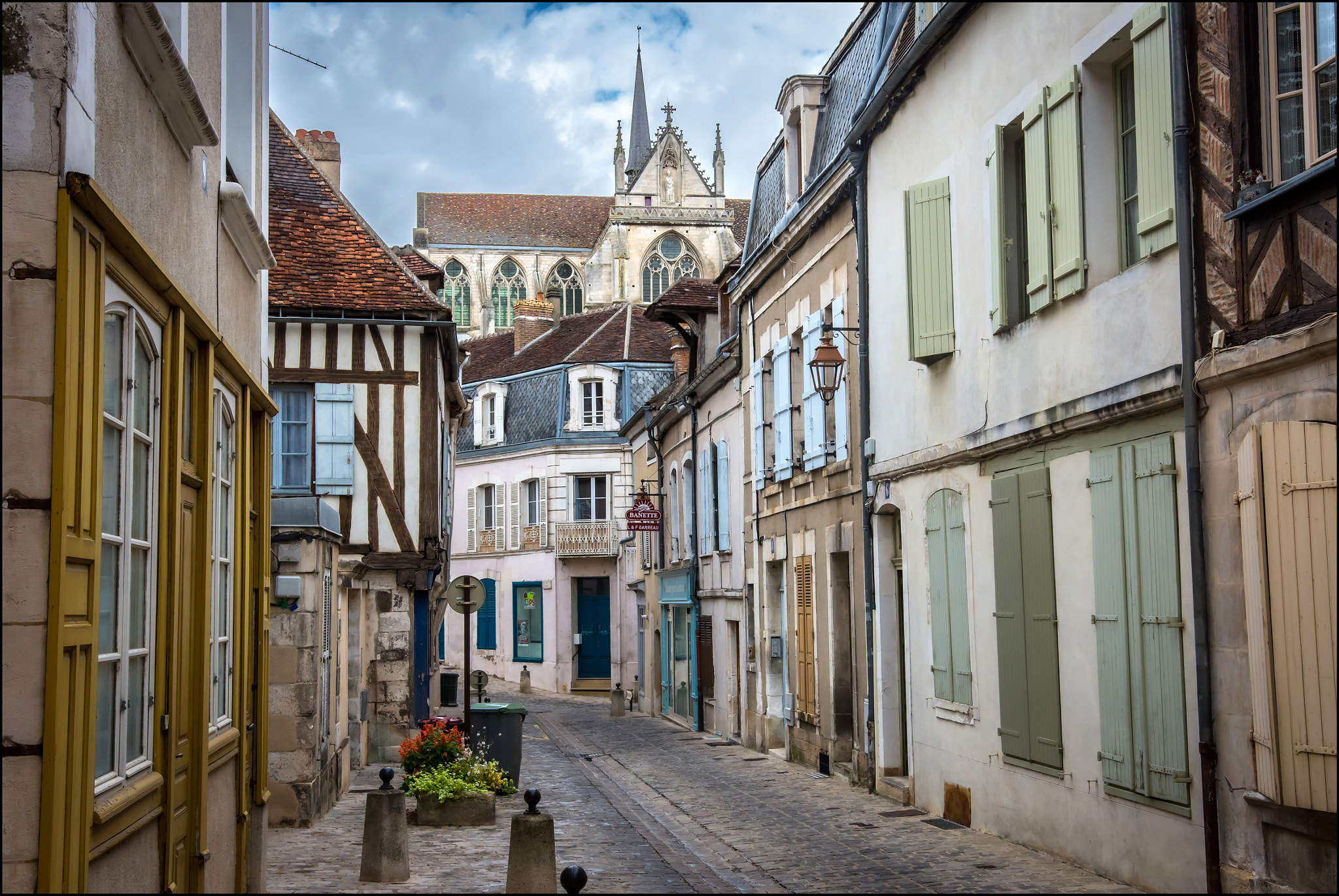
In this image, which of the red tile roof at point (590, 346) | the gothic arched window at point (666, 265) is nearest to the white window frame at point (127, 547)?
the red tile roof at point (590, 346)

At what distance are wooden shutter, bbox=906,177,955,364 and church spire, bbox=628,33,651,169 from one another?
6844 cm

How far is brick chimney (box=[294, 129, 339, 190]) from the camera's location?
68.2ft

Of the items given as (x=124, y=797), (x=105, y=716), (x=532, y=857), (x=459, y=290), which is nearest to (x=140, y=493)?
(x=105, y=716)

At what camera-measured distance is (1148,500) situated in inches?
286

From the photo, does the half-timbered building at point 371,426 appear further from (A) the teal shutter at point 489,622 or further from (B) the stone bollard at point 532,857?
(A) the teal shutter at point 489,622

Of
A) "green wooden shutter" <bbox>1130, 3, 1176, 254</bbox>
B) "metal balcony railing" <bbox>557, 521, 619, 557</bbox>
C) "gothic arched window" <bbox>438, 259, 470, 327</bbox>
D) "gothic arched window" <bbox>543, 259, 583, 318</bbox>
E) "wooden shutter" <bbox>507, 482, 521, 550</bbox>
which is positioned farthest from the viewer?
"gothic arched window" <bbox>543, 259, 583, 318</bbox>

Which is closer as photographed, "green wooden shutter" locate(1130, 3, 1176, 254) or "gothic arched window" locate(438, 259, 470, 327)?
"green wooden shutter" locate(1130, 3, 1176, 254)

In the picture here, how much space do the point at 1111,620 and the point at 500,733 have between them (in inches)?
264

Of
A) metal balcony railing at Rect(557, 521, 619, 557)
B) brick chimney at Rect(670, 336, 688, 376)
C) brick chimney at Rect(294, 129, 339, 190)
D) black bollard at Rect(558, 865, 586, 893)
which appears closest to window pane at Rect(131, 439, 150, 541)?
black bollard at Rect(558, 865, 586, 893)

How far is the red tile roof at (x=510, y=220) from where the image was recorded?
73.2 metres

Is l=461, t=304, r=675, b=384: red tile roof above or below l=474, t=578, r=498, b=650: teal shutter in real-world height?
above

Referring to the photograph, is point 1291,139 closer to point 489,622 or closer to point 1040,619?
point 1040,619

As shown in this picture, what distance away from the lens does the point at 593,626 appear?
112 feet

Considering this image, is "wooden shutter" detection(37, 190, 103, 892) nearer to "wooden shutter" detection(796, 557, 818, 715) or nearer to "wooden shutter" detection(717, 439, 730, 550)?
"wooden shutter" detection(796, 557, 818, 715)
